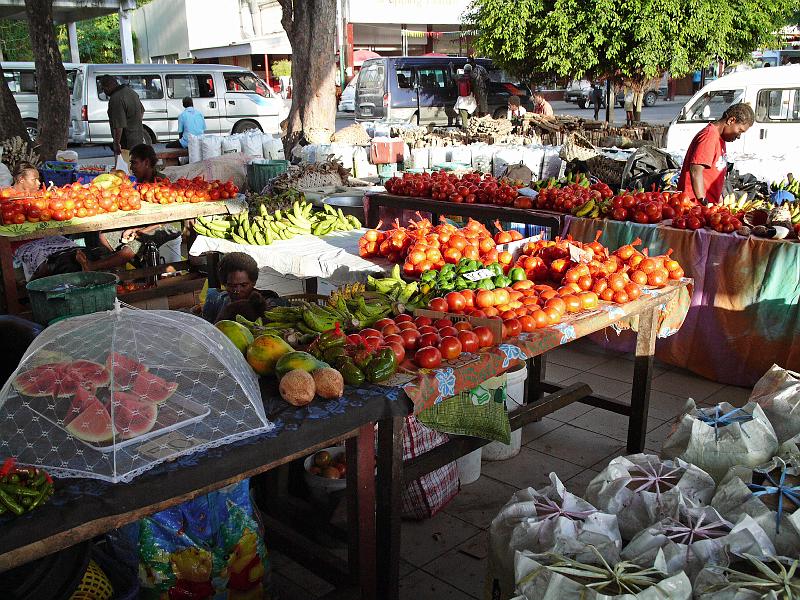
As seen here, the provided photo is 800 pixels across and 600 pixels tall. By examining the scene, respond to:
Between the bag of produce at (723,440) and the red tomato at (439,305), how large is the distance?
1217mm

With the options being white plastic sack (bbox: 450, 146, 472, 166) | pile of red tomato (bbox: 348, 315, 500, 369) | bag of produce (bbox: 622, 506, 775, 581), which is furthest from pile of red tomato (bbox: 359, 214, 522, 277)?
→ white plastic sack (bbox: 450, 146, 472, 166)

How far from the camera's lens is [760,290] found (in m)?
5.20

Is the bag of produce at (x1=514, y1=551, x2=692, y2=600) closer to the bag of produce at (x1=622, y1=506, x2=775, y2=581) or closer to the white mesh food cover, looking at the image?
the bag of produce at (x1=622, y1=506, x2=775, y2=581)

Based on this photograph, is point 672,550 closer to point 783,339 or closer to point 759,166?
point 783,339

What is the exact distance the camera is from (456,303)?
3500 millimetres

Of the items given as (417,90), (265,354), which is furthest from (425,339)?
(417,90)

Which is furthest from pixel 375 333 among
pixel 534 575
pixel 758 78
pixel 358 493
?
pixel 758 78

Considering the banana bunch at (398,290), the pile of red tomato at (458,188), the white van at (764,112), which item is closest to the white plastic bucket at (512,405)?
the banana bunch at (398,290)

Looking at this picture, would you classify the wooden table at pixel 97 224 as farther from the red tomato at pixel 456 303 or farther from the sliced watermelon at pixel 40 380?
the sliced watermelon at pixel 40 380

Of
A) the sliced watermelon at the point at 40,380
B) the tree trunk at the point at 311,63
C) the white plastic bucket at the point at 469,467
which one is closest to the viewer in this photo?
the sliced watermelon at the point at 40,380

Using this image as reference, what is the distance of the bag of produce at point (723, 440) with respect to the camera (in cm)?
307

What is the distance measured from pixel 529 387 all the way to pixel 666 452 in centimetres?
158

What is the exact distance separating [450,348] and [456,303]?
1.86 feet

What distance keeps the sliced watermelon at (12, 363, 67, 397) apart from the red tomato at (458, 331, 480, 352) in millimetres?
1562
